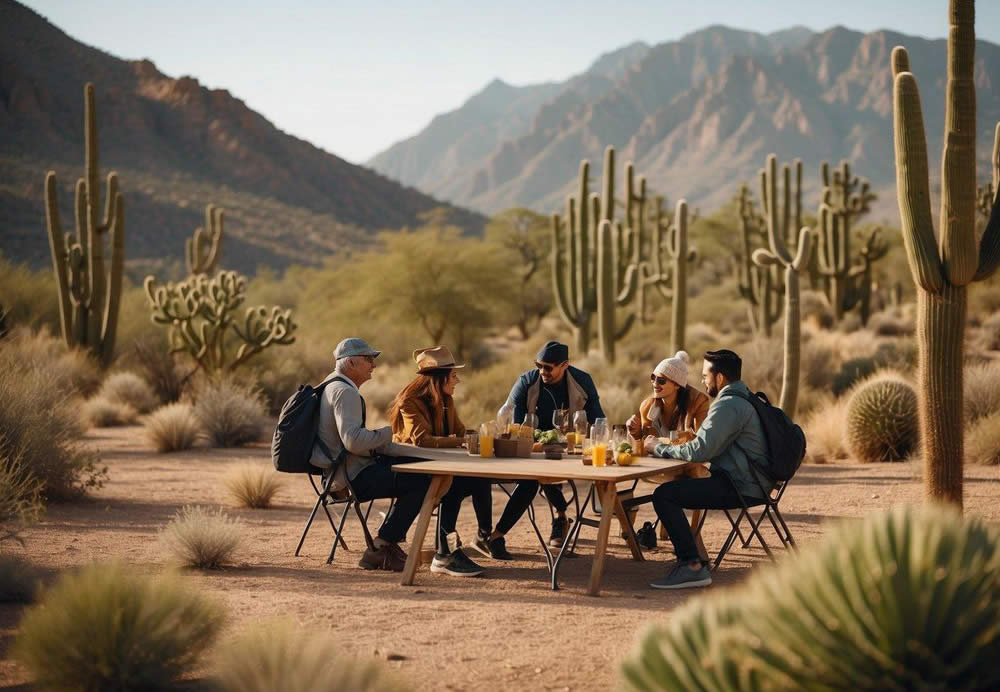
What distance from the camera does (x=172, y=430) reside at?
16266 millimetres

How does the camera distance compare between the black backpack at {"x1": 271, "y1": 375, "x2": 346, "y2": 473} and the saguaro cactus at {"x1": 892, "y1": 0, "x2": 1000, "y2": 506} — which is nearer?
the black backpack at {"x1": 271, "y1": 375, "x2": 346, "y2": 473}

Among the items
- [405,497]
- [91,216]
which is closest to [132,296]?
[91,216]

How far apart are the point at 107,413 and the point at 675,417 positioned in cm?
1359

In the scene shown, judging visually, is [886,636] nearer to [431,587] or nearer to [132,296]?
[431,587]

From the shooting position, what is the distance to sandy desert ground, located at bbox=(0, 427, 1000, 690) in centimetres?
569

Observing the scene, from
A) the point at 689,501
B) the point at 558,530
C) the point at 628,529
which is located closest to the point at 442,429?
the point at 558,530

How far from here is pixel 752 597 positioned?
3.66 metres

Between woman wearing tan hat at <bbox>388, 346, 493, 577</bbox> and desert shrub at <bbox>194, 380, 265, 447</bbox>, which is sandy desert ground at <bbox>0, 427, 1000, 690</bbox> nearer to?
woman wearing tan hat at <bbox>388, 346, 493, 577</bbox>

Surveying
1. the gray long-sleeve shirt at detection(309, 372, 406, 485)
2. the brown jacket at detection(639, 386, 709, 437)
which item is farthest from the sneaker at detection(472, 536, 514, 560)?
the brown jacket at detection(639, 386, 709, 437)

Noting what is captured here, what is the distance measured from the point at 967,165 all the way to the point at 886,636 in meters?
6.72

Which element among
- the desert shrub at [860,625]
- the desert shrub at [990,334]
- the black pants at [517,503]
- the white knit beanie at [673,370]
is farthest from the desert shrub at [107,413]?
the desert shrub at [990,334]

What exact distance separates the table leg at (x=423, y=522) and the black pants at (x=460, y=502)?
391mm

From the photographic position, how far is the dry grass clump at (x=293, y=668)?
4227 mm

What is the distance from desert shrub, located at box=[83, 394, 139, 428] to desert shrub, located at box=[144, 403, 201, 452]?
2.96 meters
